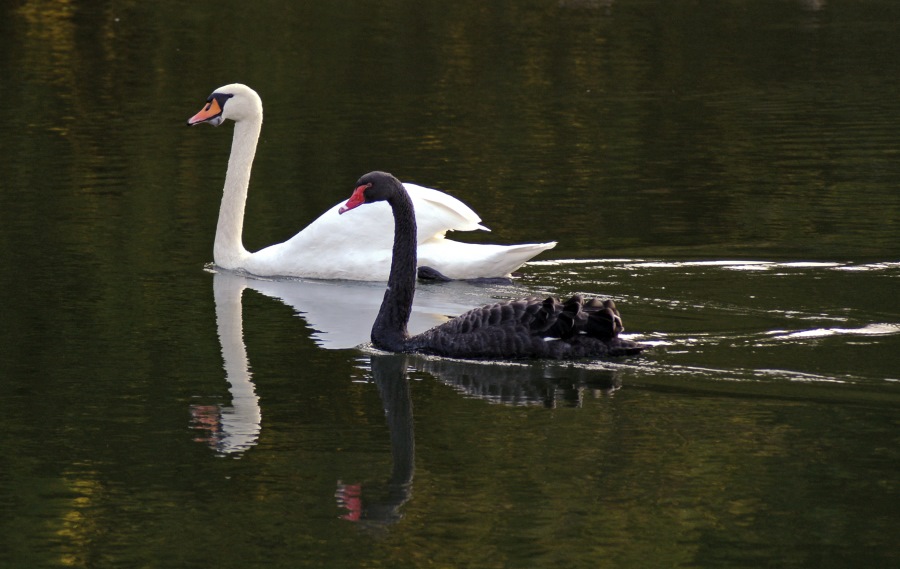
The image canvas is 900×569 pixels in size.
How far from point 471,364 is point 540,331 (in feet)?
1.39

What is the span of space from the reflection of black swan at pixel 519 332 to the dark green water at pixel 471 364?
16 centimetres

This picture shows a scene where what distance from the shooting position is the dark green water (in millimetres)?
6547

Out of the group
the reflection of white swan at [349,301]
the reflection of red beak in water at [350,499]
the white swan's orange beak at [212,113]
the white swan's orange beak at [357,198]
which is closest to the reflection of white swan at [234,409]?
the reflection of white swan at [349,301]

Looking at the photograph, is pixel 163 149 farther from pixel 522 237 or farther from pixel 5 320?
pixel 5 320

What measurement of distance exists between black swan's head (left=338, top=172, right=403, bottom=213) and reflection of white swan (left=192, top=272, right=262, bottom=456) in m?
1.07

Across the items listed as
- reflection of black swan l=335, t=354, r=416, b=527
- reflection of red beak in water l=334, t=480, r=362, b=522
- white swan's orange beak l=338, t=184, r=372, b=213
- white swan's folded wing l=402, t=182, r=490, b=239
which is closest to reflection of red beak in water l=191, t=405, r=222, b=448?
reflection of black swan l=335, t=354, r=416, b=527

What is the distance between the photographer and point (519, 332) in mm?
9273

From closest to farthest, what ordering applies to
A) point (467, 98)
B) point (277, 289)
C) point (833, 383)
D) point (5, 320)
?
point (833, 383) < point (5, 320) < point (277, 289) < point (467, 98)

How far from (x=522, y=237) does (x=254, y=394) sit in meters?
5.04

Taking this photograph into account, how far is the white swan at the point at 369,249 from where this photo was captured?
1153 centimetres

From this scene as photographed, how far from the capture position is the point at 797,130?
19.3 metres

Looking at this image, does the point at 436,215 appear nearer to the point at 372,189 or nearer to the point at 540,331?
the point at 372,189

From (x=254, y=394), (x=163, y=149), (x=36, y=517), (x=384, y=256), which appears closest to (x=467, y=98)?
(x=163, y=149)

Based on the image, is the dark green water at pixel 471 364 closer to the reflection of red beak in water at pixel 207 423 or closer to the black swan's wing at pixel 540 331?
the reflection of red beak in water at pixel 207 423
